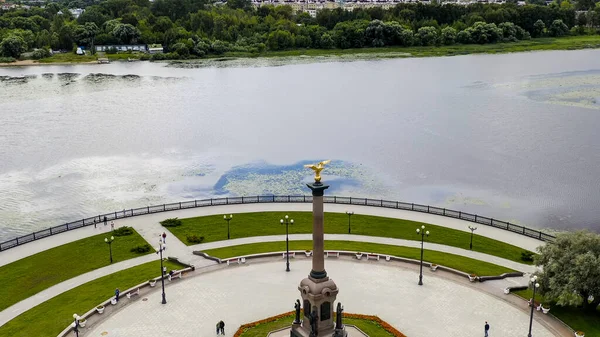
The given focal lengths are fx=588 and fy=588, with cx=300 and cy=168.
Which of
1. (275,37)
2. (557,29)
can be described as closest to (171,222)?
(275,37)

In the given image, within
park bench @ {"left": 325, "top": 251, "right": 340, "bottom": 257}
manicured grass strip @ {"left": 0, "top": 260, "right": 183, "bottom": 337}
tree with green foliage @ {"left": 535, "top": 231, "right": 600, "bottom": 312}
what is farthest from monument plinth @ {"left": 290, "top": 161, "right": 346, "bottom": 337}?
manicured grass strip @ {"left": 0, "top": 260, "right": 183, "bottom": 337}

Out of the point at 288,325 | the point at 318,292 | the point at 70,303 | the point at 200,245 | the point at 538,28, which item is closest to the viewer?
the point at 318,292

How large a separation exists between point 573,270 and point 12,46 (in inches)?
6586

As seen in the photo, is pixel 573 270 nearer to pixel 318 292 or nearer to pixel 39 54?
pixel 318 292

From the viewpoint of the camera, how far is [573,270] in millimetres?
33938

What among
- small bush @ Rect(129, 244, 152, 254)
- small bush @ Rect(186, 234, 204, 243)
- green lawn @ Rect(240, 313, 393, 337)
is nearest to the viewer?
green lawn @ Rect(240, 313, 393, 337)

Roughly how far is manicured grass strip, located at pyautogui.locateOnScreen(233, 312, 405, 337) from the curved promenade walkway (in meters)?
9.72

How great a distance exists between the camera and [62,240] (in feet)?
158

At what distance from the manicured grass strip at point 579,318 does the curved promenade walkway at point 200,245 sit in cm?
409

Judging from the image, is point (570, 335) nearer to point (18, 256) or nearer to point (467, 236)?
point (467, 236)

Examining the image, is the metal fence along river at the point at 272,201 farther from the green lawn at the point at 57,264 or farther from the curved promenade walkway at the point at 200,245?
the green lawn at the point at 57,264

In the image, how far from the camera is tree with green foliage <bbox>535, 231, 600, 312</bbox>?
110 feet

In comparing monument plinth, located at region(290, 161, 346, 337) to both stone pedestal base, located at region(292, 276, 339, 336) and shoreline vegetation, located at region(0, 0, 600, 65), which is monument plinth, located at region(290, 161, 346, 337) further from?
shoreline vegetation, located at region(0, 0, 600, 65)

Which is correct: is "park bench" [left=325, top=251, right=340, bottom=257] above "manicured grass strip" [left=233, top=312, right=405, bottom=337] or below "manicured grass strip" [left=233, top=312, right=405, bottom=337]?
above
